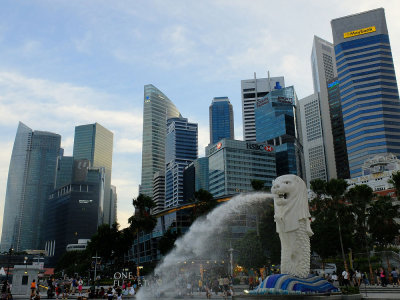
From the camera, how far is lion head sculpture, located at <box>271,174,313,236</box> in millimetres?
22922

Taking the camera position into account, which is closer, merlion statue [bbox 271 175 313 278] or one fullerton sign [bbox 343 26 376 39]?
merlion statue [bbox 271 175 313 278]

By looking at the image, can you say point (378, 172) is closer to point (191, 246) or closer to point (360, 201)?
point (360, 201)

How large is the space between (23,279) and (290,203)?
28.8 metres

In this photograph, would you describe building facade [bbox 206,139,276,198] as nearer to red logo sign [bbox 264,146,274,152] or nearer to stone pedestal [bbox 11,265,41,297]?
red logo sign [bbox 264,146,274,152]

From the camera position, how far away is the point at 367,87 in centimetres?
14438

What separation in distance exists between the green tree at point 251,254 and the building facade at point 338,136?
141555 mm

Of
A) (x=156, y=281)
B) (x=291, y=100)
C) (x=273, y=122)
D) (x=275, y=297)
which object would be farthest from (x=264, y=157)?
(x=275, y=297)

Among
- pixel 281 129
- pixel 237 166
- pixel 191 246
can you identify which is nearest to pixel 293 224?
pixel 191 246

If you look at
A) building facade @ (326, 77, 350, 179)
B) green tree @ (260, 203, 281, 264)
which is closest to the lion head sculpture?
green tree @ (260, 203, 281, 264)

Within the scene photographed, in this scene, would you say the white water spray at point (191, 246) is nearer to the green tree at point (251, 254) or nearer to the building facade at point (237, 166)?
the green tree at point (251, 254)

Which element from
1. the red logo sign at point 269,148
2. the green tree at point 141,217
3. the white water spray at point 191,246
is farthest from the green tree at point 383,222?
the red logo sign at point 269,148

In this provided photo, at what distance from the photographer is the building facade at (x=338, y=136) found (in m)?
183

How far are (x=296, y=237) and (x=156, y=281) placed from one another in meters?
14.6

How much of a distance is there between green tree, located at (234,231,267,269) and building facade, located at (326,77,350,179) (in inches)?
5573
